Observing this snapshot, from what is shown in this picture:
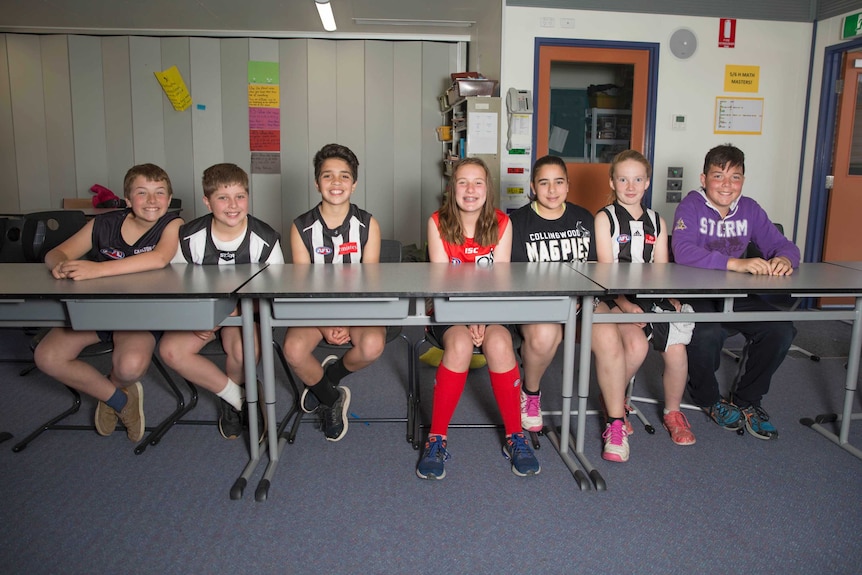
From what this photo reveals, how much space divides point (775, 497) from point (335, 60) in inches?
192

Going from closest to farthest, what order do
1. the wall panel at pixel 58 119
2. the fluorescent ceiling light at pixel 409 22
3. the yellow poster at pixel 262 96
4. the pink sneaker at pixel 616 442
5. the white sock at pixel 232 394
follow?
the pink sneaker at pixel 616 442 < the white sock at pixel 232 394 < the fluorescent ceiling light at pixel 409 22 < the wall panel at pixel 58 119 < the yellow poster at pixel 262 96

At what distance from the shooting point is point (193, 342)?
2324 millimetres

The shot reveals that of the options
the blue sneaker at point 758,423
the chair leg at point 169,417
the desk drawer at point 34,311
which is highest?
the desk drawer at point 34,311

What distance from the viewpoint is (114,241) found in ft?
8.17

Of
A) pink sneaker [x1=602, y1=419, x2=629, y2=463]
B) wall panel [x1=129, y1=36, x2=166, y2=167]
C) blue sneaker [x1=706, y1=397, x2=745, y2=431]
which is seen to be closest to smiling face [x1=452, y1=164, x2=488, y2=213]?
pink sneaker [x1=602, y1=419, x2=629, y2=463]

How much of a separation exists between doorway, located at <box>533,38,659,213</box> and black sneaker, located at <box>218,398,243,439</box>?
9.97 feet

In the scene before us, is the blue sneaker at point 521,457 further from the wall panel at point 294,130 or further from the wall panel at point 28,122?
the wall panel at point 28,122

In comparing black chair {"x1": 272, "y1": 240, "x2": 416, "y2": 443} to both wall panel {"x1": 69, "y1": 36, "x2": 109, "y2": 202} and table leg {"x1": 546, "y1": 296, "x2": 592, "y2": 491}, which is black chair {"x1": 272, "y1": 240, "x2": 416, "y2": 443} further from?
wall panel {"x1": 69, "y1": 36, "x2": 109, "y2": 202}

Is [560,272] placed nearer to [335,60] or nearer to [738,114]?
[738,114]

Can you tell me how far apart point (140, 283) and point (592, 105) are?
12.2 feet

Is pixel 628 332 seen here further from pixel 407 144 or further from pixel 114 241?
pixel 407 144

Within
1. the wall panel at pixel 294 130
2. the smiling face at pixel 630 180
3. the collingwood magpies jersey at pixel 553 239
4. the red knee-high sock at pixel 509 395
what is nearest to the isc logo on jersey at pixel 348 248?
the collingwood magpies jersey at pixel 553 239

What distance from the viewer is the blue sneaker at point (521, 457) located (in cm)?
214

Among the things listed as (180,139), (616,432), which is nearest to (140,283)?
(616,432)
